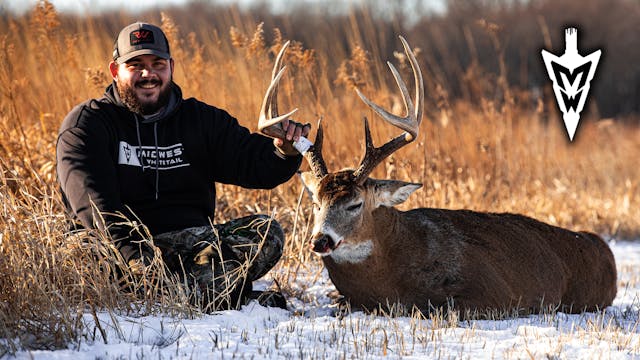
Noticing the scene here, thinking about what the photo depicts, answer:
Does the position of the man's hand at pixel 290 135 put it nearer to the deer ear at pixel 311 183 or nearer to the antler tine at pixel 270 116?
the antler tine at pixel 270 116

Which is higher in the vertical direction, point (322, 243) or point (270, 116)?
point (270, 116)

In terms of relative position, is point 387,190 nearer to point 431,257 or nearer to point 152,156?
point 431,257

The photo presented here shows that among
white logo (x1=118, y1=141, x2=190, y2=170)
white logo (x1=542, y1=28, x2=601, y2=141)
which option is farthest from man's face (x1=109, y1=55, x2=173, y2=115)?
white logo (x1=542, y1=28, x2=601, y2=141)

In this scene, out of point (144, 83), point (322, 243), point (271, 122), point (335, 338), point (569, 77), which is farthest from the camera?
point (569, 77)

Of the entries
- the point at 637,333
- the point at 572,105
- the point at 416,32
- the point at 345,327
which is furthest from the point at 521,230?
the point at 416,32

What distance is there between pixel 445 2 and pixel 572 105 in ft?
67.5

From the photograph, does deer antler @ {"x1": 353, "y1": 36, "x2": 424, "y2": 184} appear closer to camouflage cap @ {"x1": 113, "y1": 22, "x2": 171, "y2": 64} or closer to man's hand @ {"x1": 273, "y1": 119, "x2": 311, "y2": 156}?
man's hand @ {"x1": 273, "y1": 119, "x2": 311, "y2": 156}

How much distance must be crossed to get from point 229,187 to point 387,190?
2.33m

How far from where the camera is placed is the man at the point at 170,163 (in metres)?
5.19

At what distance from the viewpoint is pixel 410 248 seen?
5.60 metres

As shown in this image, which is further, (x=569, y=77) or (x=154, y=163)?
(x=569, y=77)

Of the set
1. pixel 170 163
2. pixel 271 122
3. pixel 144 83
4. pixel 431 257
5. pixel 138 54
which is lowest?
pixel 431 257

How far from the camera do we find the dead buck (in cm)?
531

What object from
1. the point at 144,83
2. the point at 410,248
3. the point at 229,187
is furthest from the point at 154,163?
the point at 229,187
